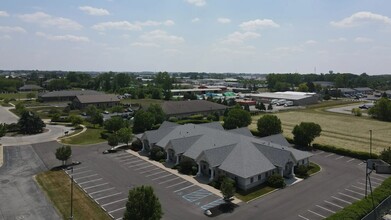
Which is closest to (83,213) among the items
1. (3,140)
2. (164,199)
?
(164,199)

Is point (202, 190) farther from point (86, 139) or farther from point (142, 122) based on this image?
point (86, 139)

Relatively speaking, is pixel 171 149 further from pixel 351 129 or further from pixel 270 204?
pixel 351 129

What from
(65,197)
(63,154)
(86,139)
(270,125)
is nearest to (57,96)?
(86,139)

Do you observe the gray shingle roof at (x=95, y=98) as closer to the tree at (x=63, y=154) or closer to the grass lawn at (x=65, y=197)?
the tree at (x=63, y=154)

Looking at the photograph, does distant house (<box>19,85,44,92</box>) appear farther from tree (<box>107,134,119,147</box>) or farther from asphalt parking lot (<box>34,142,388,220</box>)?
tree (<box>107,134,119,147</box>)

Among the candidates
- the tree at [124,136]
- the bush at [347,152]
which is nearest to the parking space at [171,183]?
the tree at [124,136]
